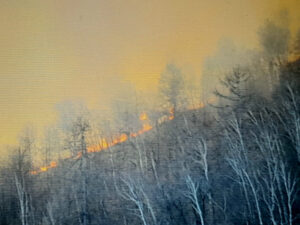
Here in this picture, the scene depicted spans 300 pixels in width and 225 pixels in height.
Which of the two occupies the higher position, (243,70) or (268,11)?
(268,11)

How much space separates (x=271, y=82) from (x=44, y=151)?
1.88m

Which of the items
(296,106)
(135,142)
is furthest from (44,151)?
(296,106)

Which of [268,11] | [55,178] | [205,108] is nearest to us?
[55,178]

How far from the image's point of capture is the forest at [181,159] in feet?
8.86

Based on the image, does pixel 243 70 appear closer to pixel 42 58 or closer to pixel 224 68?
pixel 224 68

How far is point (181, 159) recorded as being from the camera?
2.85 m

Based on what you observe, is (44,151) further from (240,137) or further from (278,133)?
(278,133)

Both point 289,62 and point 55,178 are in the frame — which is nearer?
point 55,178

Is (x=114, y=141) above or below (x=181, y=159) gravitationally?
above

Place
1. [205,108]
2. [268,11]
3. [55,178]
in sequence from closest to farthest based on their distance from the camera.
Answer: [55,178]
[205,108]
[268,11]

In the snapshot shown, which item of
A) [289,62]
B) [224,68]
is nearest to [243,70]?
[224,68]

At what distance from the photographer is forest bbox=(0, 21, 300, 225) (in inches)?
106

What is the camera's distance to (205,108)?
2.89 meters

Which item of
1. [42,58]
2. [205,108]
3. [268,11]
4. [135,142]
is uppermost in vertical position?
[268,11]
